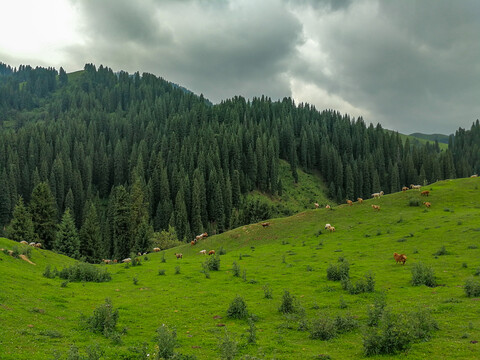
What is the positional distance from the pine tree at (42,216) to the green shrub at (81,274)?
4880 cm

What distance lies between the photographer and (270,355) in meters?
14.7

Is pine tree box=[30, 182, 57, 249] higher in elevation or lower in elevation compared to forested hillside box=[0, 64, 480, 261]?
lower

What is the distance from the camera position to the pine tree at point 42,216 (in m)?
72.3

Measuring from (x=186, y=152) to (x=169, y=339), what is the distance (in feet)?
462

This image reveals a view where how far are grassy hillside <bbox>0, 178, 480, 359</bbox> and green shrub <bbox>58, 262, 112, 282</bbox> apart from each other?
4.73ft

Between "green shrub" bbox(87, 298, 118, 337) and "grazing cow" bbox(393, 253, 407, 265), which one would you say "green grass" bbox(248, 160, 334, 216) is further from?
"green shrub" bbox(87, 298, 118, 337)

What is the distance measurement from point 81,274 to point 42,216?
5216cm

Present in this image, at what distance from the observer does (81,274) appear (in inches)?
1276

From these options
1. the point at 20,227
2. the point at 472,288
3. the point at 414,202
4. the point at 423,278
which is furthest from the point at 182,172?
the point at 472,288

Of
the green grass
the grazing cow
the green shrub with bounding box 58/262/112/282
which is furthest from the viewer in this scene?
the green grass

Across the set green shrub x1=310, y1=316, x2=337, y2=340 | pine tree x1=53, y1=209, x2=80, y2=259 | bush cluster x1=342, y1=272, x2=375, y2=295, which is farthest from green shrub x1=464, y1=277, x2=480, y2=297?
pine tree x1=53, y1=209, x2=80, y2=259

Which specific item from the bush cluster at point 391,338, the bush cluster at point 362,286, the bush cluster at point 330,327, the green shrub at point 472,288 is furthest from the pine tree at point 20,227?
the green shrub at point 472,288

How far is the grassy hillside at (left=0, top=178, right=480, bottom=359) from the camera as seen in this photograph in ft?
49.9

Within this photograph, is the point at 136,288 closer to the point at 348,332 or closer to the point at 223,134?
the point at 348,332
